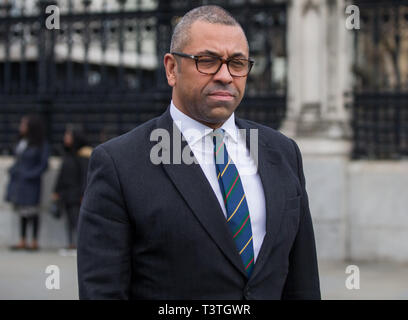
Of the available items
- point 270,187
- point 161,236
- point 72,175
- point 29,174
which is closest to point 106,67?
point 72,175

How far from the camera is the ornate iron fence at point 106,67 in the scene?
9047 millimetres

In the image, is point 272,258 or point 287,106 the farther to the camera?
point 287,106

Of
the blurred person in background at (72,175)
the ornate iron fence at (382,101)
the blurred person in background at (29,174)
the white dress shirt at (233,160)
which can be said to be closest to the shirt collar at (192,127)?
the white dress shirt at (233,160)

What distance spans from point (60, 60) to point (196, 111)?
28.2 feet

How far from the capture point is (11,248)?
9664 millimetres

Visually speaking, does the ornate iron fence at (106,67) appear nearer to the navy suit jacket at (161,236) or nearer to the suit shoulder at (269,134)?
the suit shoulder at (269,134)

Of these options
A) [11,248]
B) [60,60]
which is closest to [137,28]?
[60,60]

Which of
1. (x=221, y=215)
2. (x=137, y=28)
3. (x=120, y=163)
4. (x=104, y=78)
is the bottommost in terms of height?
(x=221, y=215)

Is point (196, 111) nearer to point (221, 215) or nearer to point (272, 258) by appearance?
point (221, 215)

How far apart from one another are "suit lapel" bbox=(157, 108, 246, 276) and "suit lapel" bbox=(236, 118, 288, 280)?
11 centimetres

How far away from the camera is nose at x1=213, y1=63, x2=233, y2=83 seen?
6.98 ft

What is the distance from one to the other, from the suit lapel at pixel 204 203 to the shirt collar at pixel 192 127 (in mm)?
101

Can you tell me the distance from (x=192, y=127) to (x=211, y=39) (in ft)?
1.00

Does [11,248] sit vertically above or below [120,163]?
below
